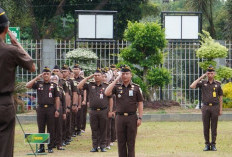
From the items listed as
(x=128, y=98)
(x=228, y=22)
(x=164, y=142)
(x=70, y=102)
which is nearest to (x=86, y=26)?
(x=70, y=102)

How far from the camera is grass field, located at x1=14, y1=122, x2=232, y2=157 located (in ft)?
57.1

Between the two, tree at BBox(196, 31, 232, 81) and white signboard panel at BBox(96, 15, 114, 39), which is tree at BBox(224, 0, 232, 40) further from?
white signboard panel at BBox(96, 15, 114, 39)

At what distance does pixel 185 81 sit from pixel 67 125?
422 inches

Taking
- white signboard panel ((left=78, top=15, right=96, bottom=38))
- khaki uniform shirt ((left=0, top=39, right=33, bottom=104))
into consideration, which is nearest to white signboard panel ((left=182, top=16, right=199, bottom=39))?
white signboard panel ((left=78, top=15, right=96, bottom=38))

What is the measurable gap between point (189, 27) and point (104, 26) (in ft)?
13.1

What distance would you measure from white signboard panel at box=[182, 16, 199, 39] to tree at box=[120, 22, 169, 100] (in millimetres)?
2223

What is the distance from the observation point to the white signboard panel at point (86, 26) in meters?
30.9

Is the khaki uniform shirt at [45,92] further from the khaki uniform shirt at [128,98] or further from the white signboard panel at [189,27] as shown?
the white signboard panel at [189,27]

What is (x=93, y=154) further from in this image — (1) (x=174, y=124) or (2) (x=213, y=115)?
(1) (x=174, y=124)

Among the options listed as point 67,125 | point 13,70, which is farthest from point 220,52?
point 13,70

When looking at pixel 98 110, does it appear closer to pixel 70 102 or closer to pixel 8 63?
pixel 70 102

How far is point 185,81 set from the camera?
30.8 m

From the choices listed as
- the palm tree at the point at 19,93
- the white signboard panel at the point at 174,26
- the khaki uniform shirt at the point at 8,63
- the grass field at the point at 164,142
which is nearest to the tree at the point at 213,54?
the white signboard panel at the point at 174,26

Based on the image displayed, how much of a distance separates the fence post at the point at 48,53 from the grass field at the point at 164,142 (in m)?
4.18
